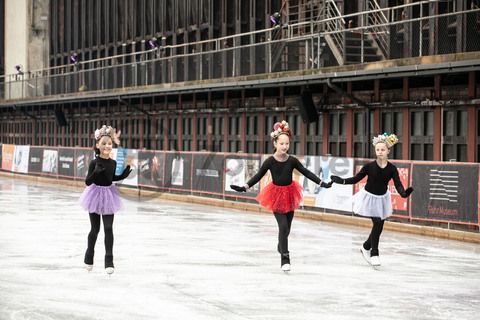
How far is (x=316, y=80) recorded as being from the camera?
28422 mm

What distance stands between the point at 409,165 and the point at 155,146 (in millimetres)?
22700

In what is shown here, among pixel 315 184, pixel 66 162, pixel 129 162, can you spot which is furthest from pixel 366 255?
pixel 66 162

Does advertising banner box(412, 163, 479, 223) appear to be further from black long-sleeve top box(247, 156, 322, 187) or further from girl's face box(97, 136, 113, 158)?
girl's face box(97, 136, 113, 158)

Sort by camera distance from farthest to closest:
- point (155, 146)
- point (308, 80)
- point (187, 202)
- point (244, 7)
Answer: point (155, 146) < point (244, 7) < point (187, 202) < point (308, 80)

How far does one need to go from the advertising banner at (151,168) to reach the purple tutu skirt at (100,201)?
71.8 ft

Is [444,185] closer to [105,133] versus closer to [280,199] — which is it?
[280,199]

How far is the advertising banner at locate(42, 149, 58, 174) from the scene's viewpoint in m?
45.9

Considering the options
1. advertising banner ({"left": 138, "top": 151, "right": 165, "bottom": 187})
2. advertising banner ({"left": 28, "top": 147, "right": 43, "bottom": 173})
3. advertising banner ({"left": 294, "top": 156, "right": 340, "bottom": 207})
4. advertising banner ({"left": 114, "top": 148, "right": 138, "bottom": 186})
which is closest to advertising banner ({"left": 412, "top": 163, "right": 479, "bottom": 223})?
advertising banner ({"left": 294, "top": 156, "right": 340, "bottom": 207})

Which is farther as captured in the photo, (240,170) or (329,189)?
(240,170)

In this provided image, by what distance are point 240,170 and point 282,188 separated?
16.2m

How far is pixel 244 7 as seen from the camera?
1636 inches

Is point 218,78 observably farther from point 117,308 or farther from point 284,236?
point 117,308

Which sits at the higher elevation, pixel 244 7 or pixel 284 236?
pixel 244 7

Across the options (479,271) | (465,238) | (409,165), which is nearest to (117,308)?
(479,271)
